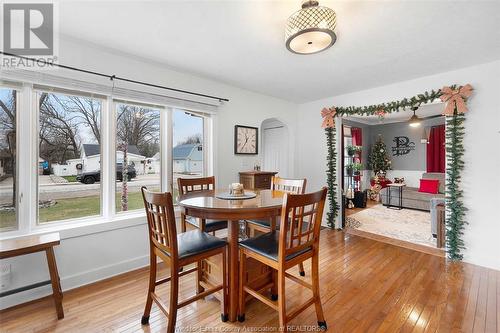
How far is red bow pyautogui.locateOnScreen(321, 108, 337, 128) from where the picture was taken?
4090 mm

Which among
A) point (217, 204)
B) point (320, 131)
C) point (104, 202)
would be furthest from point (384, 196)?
point (104, 202)

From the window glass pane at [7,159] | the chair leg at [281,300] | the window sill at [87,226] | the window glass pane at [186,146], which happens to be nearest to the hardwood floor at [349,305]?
the chair leg at [281,300]

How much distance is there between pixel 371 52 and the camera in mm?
2461

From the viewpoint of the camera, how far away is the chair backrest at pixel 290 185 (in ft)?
8.33

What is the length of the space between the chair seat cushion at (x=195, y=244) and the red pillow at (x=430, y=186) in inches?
222

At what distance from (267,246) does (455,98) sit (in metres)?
2.98

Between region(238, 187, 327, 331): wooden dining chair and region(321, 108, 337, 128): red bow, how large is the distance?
2766 mm

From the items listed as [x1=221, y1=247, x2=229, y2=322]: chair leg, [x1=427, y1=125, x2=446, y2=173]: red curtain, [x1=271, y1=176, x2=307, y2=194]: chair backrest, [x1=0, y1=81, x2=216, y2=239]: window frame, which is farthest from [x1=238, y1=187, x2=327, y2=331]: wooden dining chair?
[x1=427, y1=125, x2=446, y2=173]: red curtain

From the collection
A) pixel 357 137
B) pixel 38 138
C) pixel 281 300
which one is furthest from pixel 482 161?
pixel 38 138

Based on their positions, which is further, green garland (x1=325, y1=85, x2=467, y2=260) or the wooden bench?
green garland (x1=325, y1=85, x2=467, y2=260)

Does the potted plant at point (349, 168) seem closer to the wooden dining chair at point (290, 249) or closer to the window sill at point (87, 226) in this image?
the wooden dining chair at point (290, 249)

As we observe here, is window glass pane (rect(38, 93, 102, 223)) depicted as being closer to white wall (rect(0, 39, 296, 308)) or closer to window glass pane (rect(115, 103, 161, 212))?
window glass pane (rect(115, 103, 161, 212))

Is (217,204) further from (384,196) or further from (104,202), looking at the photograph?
(384,196)

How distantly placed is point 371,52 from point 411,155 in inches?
218
